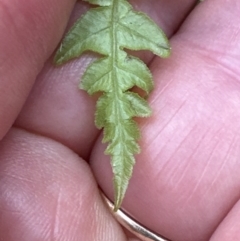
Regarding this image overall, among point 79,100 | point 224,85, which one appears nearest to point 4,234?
point 79,100

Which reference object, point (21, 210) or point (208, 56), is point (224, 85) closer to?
point (208, 56)

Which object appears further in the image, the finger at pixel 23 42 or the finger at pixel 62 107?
the finger at pixel 62 107

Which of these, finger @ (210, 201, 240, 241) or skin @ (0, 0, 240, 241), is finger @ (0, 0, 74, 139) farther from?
finger @ (210, 201, 240, 241)

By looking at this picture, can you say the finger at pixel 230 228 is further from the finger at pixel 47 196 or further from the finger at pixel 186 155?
the finger at pixel 47 196

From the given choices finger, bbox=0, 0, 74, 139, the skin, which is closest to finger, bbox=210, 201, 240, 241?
the skin

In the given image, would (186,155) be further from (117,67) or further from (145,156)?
(117,67)

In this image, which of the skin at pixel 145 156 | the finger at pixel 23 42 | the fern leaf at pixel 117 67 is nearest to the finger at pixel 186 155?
the skin at pixel 145 156

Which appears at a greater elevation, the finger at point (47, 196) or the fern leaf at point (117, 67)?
the fern leaf at point (117, 67)
